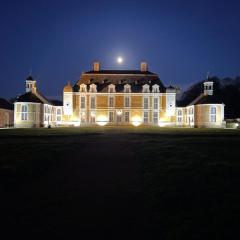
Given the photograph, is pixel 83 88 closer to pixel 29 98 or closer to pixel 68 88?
pixel 68 88

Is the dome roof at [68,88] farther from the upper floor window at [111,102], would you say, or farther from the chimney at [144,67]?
the chimney at [144,67]

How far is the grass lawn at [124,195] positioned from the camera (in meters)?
6.92

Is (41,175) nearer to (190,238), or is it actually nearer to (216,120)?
(190,238)

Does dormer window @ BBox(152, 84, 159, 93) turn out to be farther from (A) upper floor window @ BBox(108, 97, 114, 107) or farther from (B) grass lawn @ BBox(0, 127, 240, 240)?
(B) grass lawn @ BBox(0, 127, 240, 240)

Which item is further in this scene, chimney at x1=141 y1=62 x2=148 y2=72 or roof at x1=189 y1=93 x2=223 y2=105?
chimney at x1=141 y1=62 x2=148 y2=72

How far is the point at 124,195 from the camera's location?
358 inches

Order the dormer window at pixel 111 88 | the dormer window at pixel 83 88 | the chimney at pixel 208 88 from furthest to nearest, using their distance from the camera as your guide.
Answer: the dormer window at pixel 111 88 → the dormer window at pixel 83 88 → the chimney at pixel 208 88

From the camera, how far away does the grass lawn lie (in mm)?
6918

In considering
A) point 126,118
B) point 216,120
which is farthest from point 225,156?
point 126,118

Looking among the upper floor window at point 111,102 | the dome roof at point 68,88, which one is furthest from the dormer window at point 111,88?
the dome roof at point 68,88

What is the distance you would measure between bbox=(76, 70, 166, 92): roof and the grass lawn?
162 ft

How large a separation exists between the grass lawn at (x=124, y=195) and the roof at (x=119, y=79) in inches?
1939

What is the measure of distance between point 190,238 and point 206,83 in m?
55.5

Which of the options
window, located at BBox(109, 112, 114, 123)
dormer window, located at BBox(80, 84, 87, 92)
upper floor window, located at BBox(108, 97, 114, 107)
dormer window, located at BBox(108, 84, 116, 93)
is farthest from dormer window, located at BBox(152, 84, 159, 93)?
dormer window, located at BBox(80, 84, 87, 92)
